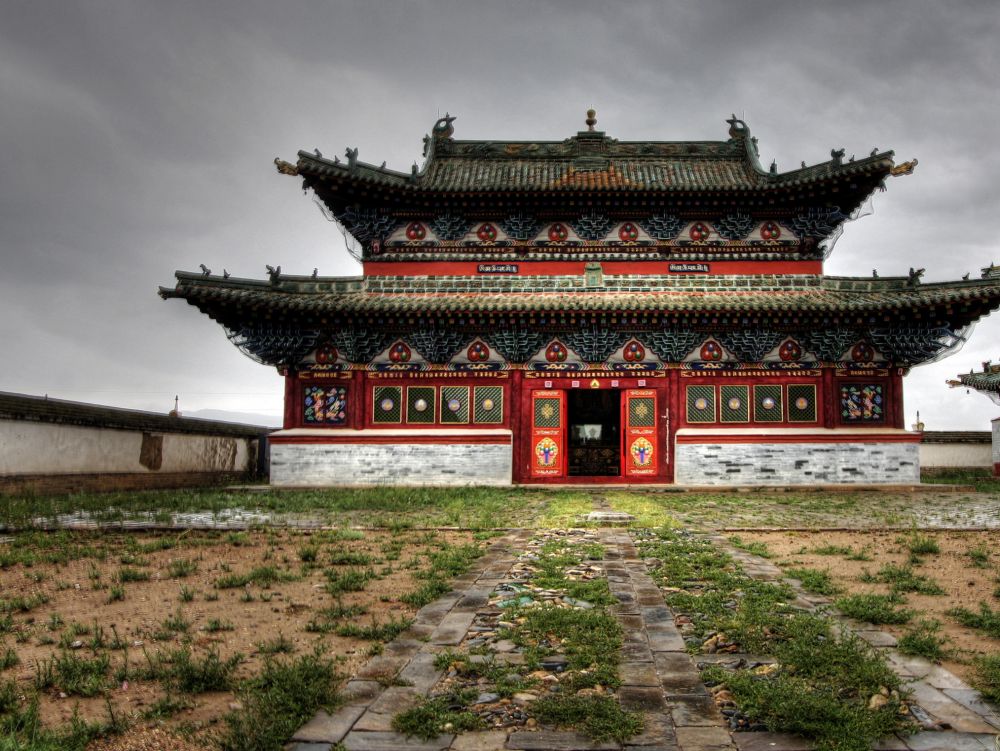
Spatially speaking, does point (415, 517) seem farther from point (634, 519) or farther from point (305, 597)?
point (305, 597)

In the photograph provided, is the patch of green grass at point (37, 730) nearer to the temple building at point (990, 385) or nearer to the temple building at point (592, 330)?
the temple building at point (592, 330)

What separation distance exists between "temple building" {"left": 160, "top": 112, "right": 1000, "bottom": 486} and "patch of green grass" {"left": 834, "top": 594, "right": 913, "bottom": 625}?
12.9 meters

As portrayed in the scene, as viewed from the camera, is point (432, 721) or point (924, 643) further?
point (924, 643)

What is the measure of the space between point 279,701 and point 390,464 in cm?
1519

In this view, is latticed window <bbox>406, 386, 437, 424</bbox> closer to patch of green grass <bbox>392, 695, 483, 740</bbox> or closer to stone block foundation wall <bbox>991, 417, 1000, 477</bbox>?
patch of green grass <bbox>392, 695, 483, 740</bbox>

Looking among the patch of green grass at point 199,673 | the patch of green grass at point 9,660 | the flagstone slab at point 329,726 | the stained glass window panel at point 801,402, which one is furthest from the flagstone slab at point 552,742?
the stained glass window panel at point 801,402

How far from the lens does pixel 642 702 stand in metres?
3.62

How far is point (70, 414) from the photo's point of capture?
15352 millimetres

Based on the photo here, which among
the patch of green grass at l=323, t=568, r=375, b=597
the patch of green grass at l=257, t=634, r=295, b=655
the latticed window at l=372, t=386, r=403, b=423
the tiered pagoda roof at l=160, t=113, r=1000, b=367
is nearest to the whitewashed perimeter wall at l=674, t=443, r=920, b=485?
the tiered pagoda roof at l=160, t=113, r=1000, b=367

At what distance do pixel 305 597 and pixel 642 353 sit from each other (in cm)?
1483

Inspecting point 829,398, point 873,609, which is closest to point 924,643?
point 873,609

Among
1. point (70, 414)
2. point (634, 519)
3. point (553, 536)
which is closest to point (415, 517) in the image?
point (553, 536)

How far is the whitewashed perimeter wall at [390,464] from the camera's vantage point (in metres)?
18.6

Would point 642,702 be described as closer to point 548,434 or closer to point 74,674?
point 74,674
